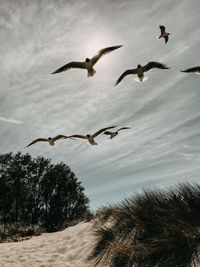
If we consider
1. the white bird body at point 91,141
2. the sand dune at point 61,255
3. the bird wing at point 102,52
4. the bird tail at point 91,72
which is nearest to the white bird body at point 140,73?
the bird wing at point 102,52

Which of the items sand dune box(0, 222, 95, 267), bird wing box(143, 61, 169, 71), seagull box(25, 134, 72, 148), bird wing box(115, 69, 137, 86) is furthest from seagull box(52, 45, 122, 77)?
sand dune box(0, 222, 95, 267)

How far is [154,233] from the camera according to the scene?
5.27 m

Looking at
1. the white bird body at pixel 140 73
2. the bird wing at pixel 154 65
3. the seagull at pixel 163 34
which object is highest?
the seagull at pixel 163 34

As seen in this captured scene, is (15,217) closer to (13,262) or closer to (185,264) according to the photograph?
(13,262)

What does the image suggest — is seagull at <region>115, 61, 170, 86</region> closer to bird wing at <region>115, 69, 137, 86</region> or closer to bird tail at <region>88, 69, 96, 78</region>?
bird wing at <region>115, 69, 137, 86</region>

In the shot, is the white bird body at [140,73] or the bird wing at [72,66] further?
the white bird body at [140,73]

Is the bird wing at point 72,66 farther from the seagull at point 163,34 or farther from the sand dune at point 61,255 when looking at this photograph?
the sand dune at point 61,255

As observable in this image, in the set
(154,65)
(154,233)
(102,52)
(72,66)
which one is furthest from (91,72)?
(154,233)

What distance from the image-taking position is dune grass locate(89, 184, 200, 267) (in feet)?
14.0

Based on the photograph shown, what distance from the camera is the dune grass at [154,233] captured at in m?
4.27

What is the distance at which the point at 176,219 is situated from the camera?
4.89m

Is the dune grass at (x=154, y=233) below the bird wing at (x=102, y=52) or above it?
below

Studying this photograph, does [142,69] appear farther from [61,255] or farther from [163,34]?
[61,255]

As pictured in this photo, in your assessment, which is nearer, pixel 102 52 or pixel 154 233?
pixel 154 233
